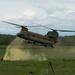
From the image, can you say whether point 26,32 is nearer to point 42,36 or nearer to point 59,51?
point 42,36

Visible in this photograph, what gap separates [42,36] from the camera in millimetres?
57094

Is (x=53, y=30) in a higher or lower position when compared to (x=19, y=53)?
higher

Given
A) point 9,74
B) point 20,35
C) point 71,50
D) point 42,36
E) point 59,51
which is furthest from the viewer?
point 71,50

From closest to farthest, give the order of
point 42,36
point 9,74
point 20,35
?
point 9,74 → point 20,35 → point 42,36

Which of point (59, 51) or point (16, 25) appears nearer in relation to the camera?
point (16, 25)

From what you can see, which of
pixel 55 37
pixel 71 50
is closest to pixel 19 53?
pixel 55 37

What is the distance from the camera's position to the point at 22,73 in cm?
3052

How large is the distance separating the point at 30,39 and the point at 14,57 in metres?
4.04

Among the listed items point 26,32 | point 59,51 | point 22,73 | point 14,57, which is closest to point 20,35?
point 26,32

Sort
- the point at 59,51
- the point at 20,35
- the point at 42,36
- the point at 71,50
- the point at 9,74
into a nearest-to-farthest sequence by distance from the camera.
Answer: the point at 9,74
the point at 20,35
the point at 42,36
the point at 59,51
the point at 71,50

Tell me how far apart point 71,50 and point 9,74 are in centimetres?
4805

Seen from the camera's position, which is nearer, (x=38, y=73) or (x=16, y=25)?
(x=38, y=73)

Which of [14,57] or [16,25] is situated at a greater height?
[16,25]

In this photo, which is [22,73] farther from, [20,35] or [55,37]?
[55,37]
